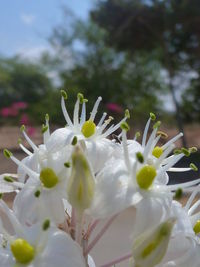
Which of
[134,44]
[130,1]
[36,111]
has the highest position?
[130,1]

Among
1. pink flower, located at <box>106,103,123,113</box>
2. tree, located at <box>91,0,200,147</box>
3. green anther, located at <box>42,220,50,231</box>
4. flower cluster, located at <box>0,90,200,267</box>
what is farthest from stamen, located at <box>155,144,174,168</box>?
tree, located at <box>91,0,200,147</box>

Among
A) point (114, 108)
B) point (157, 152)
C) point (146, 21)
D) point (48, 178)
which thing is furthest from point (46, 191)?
point (146, 21)

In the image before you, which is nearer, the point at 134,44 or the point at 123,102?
the point at 134,44

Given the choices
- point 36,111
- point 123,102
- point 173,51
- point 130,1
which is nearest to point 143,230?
point 130,1

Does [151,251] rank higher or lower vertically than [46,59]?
lower

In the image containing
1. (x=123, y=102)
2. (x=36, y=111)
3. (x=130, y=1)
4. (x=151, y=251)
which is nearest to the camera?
(x=151, y=251)

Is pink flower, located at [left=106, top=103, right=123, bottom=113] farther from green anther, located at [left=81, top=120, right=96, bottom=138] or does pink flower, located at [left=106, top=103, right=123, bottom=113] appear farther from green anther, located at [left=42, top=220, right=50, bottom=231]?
green anther, located at [left=42, top=220, right=50, bottom=231]

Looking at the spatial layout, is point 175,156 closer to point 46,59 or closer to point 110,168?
point 110,168

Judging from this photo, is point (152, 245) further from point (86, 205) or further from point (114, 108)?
point (114, 108)
